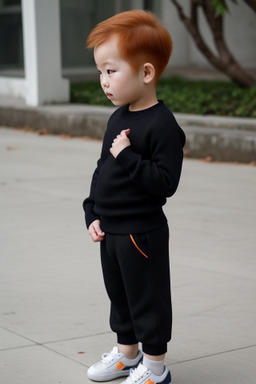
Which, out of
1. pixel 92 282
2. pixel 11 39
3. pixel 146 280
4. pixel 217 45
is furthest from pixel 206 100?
pixel 146 280

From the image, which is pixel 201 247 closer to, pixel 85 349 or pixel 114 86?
pixel 85 349

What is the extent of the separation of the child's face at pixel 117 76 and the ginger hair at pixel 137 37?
0.8 inches

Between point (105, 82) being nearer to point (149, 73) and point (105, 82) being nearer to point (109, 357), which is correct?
point (149, 73)

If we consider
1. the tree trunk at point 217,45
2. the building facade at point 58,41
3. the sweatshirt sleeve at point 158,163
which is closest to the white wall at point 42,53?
the building facade at point 58,41

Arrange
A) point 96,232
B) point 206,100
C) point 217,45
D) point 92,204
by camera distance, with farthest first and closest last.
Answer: point 217,45 → point 206,100 → point 92,204 → point 96,232

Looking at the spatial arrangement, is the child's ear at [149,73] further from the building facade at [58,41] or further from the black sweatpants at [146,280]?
the building facade at [58,41]

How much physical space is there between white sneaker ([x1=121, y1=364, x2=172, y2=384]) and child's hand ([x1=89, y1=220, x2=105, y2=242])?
0.52 m

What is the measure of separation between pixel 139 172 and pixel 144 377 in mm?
799

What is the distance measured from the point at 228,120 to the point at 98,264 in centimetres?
527

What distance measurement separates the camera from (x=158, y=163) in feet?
9.51

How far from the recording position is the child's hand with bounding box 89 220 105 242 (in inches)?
121

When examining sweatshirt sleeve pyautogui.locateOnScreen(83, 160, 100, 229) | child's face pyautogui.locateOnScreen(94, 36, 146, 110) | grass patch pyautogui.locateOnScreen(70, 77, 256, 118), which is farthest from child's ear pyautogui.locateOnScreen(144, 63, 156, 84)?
grass patch pyautogui.locateOnScreen(70, 77, 256, 118)

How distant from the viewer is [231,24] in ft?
77.9

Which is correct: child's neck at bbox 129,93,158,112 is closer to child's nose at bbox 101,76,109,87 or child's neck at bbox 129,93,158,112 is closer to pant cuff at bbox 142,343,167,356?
child's nose at bbox 101,76,109,87
